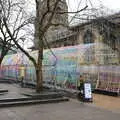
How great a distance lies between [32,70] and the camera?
35469 millimetres

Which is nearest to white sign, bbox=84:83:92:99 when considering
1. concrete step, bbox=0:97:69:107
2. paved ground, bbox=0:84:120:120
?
concrete step, bbox=0:97:69:107

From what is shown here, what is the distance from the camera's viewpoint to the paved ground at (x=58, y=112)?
14.6 m

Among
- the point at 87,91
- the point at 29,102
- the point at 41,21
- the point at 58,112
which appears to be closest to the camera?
the point at 58,112

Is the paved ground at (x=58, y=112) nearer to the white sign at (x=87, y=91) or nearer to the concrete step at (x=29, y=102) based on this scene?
the concrete step at (x=29, y=102)

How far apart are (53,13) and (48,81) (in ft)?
30.9

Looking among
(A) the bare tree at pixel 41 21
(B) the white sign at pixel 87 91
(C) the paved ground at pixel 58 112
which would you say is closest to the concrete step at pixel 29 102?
(C) the paved ground at pixel 58 112

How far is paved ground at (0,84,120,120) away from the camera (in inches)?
575

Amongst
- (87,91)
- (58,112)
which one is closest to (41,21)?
(87,91)

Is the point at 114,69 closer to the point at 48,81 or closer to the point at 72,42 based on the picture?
the point at 48,81

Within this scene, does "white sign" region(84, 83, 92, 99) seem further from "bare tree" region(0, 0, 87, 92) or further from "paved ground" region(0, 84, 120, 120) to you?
"bare tree" region(0, 0, 87, 92)

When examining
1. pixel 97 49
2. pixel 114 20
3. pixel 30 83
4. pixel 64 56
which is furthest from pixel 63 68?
pixel 114 20

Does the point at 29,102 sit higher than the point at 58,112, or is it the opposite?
the point at 29,102

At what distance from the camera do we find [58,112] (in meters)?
16.0

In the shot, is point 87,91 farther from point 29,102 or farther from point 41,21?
point 41,21
